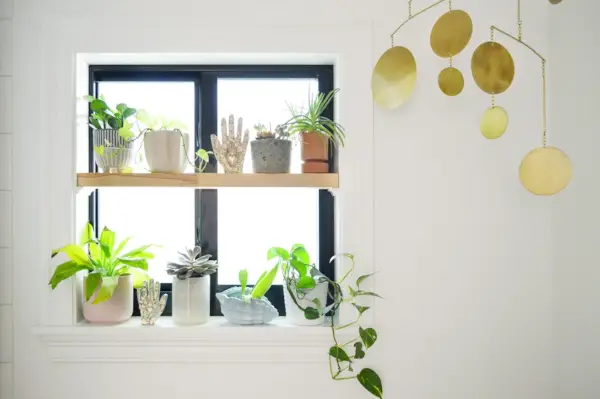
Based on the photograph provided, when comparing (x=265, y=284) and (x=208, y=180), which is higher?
(x=208, y=180)

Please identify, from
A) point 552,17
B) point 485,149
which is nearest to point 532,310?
point 485,149

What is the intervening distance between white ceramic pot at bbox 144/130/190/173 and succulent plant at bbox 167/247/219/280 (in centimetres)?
27

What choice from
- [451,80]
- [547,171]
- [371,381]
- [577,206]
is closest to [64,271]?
[371,381]

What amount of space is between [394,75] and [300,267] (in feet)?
2.12

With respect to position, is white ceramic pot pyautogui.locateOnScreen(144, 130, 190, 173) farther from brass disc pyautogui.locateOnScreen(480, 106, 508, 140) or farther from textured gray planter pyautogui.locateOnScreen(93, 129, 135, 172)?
brass disc pyautogui.locateOnScreen(480, 106, 508, 140)

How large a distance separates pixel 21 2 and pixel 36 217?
26.3 inches

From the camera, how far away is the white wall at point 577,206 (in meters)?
1.42

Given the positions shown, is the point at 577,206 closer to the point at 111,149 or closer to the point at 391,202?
the point at 391,202

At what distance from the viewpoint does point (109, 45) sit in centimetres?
155

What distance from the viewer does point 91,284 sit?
148cm

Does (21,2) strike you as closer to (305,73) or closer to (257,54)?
(257,54)

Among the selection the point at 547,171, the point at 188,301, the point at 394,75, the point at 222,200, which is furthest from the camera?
the point at 222,200

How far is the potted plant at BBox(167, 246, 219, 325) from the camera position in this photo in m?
1.57

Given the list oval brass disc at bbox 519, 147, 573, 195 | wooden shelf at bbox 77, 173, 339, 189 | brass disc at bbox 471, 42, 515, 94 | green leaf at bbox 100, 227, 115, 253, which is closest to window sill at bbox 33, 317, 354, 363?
green leaf at bbox 100, 227, 115, 253
